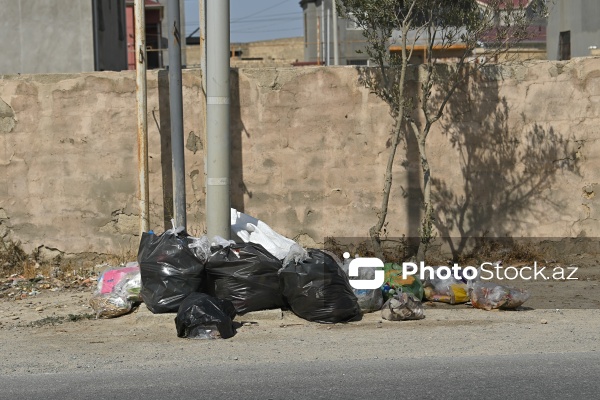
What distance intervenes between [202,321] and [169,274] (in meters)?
0.81

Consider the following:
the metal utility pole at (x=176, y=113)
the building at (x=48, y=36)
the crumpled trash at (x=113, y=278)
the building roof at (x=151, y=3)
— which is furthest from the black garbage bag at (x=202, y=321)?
the building roof at (x=151, y=3)

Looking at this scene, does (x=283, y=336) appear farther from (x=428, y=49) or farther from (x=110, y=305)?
(x=428, y=49)

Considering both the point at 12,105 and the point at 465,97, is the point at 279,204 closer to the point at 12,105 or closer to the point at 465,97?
the point at 465,97

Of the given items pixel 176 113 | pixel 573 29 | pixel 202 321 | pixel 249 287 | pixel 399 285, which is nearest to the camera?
pixel 202 321

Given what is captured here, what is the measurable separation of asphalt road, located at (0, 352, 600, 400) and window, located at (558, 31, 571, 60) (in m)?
22.5

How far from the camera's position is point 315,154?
10.8 meters

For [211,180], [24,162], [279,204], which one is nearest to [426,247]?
[279,204]

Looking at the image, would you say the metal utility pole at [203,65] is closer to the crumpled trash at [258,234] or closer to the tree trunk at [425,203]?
the crumpled trash at [258,234]

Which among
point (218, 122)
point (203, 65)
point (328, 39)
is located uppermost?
point (328, 39)

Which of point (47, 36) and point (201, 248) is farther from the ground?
point (47, 36)

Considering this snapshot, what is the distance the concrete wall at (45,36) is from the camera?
61.1ft

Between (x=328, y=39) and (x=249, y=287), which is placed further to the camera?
(x=328, y=39)

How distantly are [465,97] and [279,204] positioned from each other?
253 cm

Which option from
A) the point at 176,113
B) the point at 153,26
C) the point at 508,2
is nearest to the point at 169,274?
the point at 176,113
